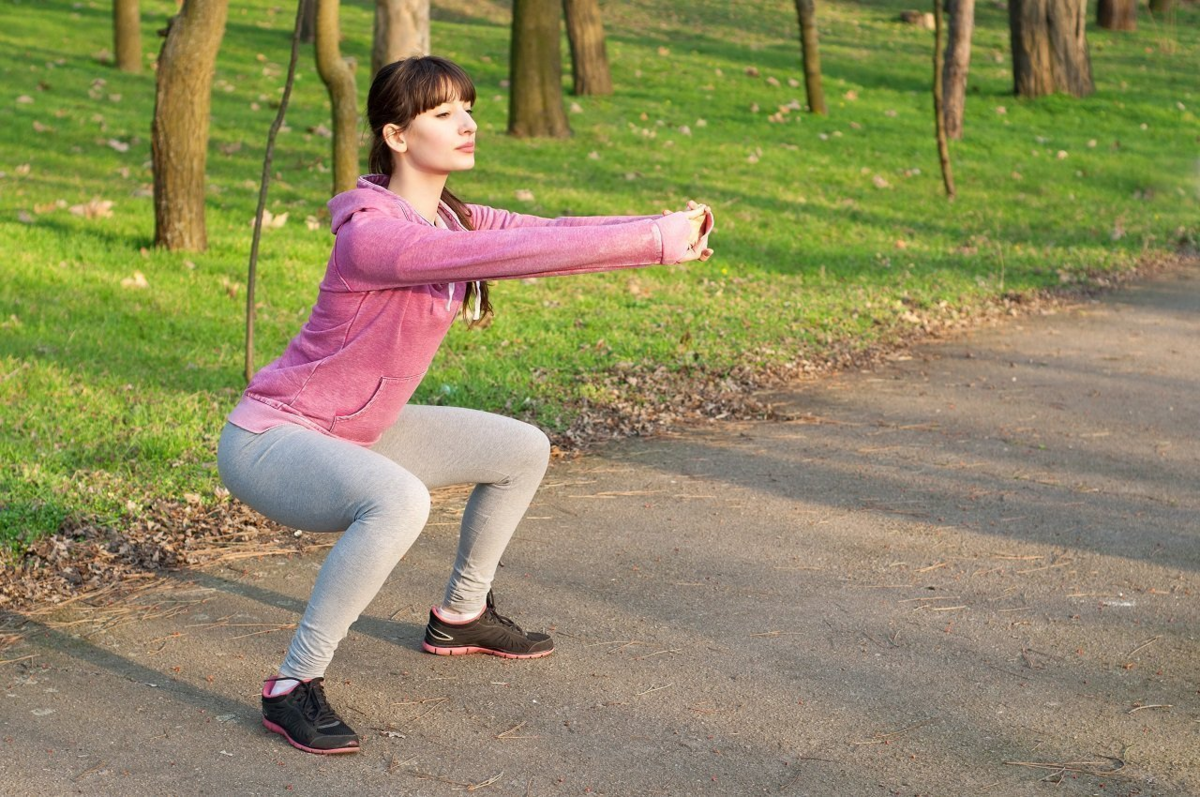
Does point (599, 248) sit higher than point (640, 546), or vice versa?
point (599, 248)

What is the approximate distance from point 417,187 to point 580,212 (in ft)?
25.1

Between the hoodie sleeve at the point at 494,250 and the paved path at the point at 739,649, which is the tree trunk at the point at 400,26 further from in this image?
the hoodie sleeve at the point at 494,250

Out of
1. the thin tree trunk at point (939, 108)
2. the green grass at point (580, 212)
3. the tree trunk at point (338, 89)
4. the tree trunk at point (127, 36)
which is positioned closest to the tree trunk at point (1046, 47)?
the green grass at point (580, 212)

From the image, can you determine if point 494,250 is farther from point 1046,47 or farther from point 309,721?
point 1046,47

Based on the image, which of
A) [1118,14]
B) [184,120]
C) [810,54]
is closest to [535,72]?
[810,54]

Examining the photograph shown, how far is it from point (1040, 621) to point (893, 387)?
308cm

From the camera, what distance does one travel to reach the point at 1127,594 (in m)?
4.51

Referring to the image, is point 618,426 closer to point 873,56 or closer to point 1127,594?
point 1127,594

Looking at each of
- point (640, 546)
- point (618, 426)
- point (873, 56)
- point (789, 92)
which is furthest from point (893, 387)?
point (873, 56)

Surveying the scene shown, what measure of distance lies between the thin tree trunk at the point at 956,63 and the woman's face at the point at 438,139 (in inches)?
471

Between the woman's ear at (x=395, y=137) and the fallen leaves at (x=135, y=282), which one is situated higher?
the woman's ear at (x=395, y=137)

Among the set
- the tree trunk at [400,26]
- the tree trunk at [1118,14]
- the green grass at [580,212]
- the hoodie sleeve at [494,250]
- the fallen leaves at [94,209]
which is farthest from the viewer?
the tree trunk at [1118,14]

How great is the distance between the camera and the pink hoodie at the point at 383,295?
3.15 metres

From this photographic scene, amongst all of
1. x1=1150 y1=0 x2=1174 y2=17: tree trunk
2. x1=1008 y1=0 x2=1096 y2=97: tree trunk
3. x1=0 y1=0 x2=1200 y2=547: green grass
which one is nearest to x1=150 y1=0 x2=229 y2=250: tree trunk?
x1=0 y1=0 x2=1200 y2=547: green grass
